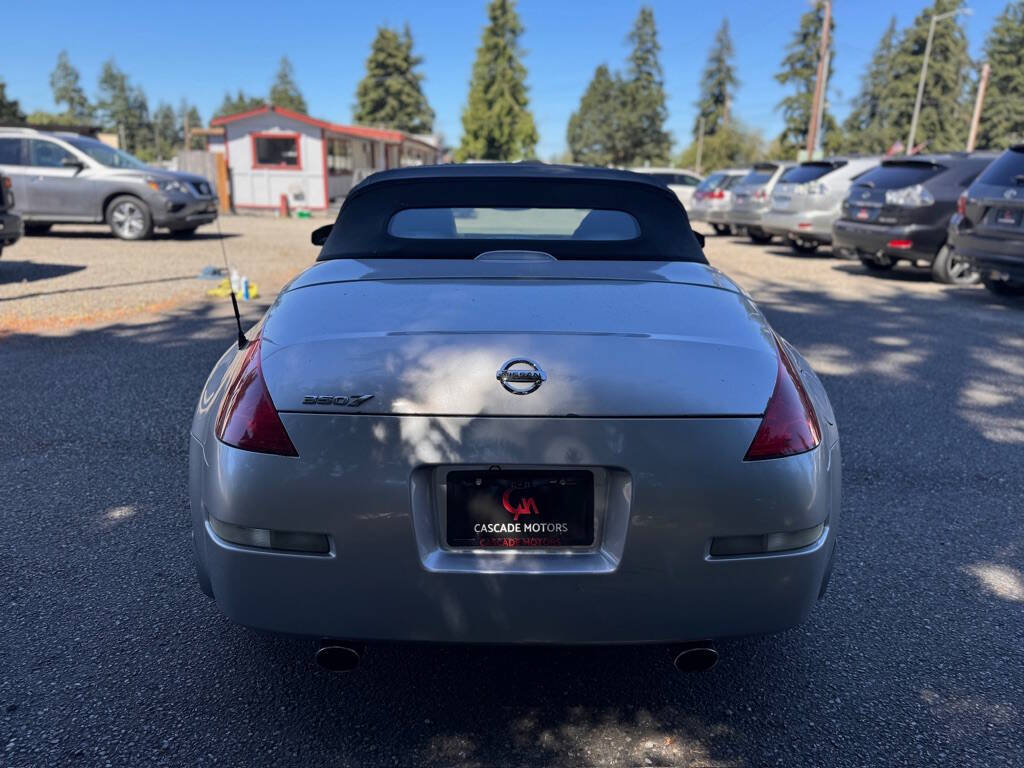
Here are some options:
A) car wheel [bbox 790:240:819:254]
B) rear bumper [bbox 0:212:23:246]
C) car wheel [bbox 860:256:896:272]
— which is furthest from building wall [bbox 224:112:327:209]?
car wheel [bbox 860:256:896:272]

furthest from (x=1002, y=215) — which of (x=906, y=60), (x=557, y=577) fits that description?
(x=906, y=60)

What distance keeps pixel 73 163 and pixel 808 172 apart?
13565mm

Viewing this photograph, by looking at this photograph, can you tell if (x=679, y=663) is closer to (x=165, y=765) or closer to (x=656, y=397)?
(x=656, y=397)

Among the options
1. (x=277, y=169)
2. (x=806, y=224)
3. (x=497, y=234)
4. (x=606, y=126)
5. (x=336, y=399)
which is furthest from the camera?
(x=606, y=126)

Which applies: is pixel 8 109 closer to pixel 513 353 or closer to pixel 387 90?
pixel 387 90

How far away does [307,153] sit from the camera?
27.2 m

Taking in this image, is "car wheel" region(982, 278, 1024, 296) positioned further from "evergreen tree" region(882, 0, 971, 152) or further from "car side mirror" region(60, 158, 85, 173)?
"evergreen tree" region(882, 0, 971, 152)

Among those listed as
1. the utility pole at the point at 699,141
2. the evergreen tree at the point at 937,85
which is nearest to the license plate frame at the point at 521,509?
the utility pole at the point at 699,141

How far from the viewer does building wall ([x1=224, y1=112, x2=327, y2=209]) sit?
27.1 metres

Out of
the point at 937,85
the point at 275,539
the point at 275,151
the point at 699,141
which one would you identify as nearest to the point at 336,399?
the point at 275,539

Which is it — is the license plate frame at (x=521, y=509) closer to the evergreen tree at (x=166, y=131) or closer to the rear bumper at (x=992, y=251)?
the rear bumper at (x=992, y=251)

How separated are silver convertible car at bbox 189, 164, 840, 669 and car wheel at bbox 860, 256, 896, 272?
11631mm

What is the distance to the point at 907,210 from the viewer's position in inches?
435

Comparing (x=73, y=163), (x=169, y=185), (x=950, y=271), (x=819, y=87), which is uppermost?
(x=819, y=87)
